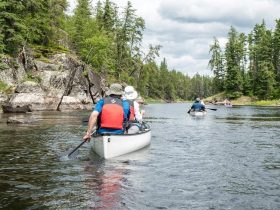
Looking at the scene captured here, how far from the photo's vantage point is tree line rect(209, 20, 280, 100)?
303ft

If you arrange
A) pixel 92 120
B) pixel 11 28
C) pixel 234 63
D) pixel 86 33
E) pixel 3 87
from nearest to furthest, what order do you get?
pixel 92 120
pixel 3 87
pixel 11 28
pixel 86 33
pixel 234 63

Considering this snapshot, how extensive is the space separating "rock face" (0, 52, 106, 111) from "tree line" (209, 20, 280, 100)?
49144mm

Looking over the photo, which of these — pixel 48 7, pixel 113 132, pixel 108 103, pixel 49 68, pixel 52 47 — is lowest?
pixel 113 132

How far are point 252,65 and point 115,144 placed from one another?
99.9m

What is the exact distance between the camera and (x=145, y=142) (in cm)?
1523

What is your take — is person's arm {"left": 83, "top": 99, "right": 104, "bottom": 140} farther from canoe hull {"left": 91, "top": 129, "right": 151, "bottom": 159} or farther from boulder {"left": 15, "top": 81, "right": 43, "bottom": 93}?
boulder {"left": 15, "top": 81, "right": 43, "bottom": 93}

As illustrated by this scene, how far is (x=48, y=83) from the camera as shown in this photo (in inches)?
1869

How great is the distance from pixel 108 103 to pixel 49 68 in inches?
1531

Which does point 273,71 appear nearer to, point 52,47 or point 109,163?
point 52,47

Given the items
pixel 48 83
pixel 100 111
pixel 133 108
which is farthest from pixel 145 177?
pixel 48 83

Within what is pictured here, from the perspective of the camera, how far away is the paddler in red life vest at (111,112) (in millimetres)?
12023

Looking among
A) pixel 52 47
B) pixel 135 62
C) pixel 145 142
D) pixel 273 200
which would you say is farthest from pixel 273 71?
pixel 273 200

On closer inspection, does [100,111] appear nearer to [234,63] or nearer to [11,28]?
[11,28]

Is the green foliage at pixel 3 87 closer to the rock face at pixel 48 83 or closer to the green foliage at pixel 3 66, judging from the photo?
the rock face at pixel 48 83
